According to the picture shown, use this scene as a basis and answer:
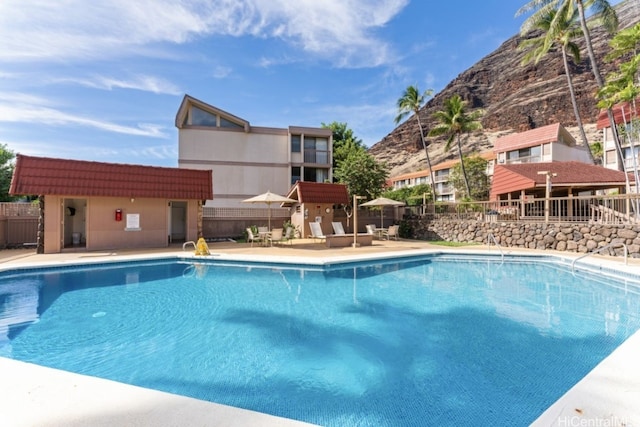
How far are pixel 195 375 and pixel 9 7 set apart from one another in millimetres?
11158

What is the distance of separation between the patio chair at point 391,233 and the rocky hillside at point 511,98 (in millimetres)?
47459

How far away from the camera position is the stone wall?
10672 millimetres

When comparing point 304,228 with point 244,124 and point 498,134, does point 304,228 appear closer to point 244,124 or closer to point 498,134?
point 244,124

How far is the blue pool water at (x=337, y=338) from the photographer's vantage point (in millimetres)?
3119

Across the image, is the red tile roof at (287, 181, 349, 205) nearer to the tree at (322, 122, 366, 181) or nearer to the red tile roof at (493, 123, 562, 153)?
the tree at (322, 122, 366, 181)

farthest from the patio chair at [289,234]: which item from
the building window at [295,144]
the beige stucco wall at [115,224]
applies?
the building window at [295,144]

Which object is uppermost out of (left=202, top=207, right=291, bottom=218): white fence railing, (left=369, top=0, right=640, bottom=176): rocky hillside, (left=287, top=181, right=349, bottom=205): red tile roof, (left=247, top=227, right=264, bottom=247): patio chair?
(left=369, top=0, right=640, bottom=176): rocky hillside

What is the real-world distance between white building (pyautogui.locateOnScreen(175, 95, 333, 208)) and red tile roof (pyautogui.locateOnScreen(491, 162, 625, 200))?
1194 cm

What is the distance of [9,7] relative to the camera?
816 cm

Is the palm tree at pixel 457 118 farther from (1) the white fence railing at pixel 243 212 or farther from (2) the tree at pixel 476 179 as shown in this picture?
(1) the white fence railing at pixel 243 212

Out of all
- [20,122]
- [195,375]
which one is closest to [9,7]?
[20,122]

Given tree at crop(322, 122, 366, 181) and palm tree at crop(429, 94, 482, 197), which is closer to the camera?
tree at crop(322, 122, 366, 181)

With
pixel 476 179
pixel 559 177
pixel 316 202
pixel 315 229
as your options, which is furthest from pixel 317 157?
pixel 476 179

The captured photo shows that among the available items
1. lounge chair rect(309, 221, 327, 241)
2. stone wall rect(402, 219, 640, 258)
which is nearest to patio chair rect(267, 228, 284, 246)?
lounge chair rect(309, 221, 327, 241)
